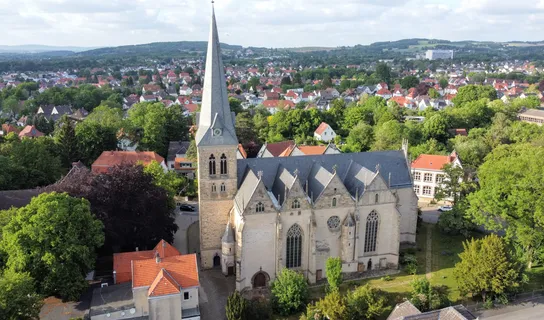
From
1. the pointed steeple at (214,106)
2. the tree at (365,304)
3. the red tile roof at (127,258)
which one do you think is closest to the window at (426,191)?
the tree at (365,304)

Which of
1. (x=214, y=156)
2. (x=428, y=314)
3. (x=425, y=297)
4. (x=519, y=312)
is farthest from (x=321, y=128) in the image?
(x=428, y=314)

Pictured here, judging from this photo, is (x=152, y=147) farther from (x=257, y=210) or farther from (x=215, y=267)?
(x=257, y=210)

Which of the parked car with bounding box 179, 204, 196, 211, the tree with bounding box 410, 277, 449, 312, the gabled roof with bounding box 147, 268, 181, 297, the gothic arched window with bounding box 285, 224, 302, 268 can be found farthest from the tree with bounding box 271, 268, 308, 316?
the parked car with bounding box 179, 204, 196, 211

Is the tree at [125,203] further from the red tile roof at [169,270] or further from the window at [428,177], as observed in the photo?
the window at [428,177]

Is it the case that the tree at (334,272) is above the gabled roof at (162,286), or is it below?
below

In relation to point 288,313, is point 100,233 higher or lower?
higher

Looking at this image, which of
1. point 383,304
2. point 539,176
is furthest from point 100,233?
point 539,176
